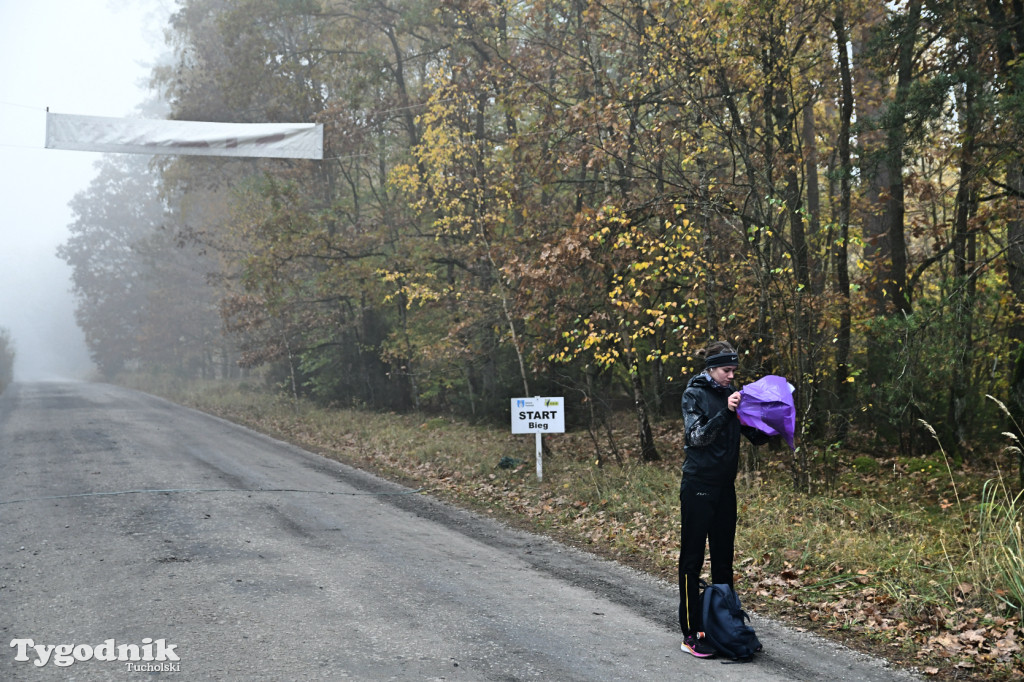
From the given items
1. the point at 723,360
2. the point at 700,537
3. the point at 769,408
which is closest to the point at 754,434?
the point at 769,408

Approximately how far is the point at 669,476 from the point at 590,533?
2790 millimetres

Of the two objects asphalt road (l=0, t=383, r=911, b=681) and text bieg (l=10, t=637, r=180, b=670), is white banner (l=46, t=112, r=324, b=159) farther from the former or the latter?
text bieg (l=10, t=637, r=180, b=670)

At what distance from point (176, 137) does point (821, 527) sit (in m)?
12.7

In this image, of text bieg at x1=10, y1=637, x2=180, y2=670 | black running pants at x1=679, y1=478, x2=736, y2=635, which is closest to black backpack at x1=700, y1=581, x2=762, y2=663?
black running pants at x1=679, y1=478, x2=736, y2=635

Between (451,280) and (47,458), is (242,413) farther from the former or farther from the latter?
(47,458)

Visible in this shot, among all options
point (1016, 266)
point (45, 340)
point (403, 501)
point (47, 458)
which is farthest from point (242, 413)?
point (45, 340)

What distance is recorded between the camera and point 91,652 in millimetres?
5031

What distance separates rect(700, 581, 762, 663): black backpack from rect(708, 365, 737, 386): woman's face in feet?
4.59

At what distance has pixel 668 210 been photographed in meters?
12.1

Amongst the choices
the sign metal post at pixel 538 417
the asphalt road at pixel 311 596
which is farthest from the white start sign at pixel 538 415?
the asphalt road at pixel 311 596

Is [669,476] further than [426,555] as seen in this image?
Yes

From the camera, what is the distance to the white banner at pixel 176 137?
13.7 m

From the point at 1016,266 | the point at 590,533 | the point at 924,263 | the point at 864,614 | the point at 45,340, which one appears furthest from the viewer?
the point at 45,340

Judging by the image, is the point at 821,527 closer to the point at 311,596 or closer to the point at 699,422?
the point at 699,422
